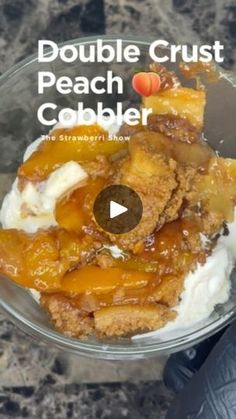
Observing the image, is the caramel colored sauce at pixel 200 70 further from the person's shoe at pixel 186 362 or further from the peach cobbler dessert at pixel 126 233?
the person's shoe at pixel 186 362

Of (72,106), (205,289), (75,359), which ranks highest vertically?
(72,106)

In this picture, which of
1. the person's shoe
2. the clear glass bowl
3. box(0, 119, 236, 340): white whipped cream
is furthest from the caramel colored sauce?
the person's shoe

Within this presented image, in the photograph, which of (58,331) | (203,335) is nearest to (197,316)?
(203,335)

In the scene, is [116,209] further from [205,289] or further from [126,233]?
[205,289]

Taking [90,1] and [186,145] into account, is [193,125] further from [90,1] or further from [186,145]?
[90,1]

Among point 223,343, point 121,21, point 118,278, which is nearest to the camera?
point 118,278

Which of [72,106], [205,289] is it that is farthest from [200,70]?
[205,289]
